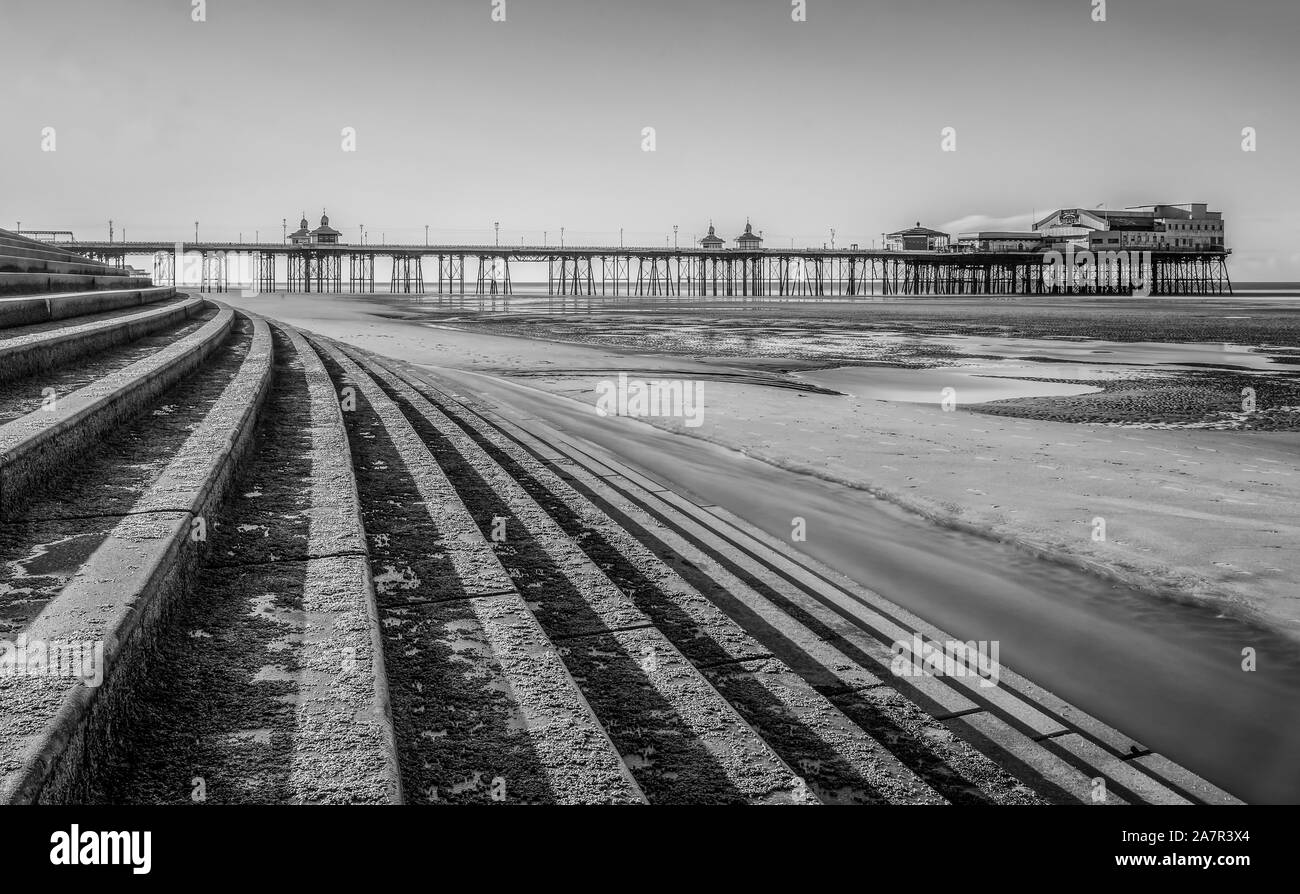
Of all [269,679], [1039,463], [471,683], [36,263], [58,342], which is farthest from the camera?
[36,263]

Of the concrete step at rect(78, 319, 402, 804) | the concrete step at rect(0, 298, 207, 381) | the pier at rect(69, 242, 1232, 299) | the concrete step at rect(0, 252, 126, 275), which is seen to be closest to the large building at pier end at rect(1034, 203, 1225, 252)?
the pier at rect(69, 242, 1232, 299)

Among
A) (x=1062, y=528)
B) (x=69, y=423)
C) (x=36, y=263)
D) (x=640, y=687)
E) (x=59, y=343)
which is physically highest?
(x=36, y=263)

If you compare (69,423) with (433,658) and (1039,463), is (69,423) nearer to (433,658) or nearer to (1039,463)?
(433,658)

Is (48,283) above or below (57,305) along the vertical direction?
above

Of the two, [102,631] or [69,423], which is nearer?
[102,631]

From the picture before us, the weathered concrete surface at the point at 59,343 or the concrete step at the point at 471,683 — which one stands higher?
the weathered concrete surface at the point at 59,343

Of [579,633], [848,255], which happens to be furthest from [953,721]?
[848,255]

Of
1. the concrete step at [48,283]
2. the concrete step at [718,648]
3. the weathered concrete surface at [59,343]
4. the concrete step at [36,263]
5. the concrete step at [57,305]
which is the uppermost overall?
the concrete step at [36,263]

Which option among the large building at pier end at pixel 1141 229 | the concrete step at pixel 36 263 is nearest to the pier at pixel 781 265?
the large building at pier end at pixel 1141 229

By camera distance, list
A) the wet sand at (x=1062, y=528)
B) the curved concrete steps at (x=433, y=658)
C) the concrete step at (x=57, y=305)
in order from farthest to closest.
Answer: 1. the concrete step at (x=57, y=305)
2. the wet sand at (x=1062, y=528)
3. the curved concrete steps at (x=433, y=658)

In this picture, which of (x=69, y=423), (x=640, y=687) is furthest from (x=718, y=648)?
(x=69, y=423)

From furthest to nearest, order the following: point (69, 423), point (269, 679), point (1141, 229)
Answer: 1. point (1141, 229)
2. point (69, 423)
3. point (269, 679)

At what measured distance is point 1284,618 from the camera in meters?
4.04

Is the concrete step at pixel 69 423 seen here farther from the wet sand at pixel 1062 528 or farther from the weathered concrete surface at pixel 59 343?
the wet sand at pixel 1062 528
